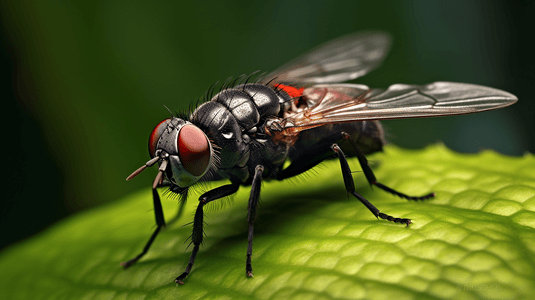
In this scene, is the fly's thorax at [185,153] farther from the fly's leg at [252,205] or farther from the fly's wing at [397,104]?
the fly's wing at [397,104]

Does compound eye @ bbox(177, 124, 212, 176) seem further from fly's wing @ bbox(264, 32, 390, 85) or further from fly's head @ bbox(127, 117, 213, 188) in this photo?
fly's wing @ bbox(264, 32, 390, 85)

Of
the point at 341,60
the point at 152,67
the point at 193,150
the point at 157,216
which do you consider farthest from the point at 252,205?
the point at 152,67

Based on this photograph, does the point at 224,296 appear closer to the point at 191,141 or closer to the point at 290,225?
the point at 290,225

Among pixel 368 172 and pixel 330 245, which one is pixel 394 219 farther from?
pixel 368 172

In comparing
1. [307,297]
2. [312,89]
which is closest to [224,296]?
[307,297]

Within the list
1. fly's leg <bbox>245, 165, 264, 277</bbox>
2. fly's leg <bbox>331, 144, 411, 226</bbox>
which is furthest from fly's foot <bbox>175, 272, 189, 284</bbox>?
fly's leg <bbox>331, 144, 411, 226</bbox>

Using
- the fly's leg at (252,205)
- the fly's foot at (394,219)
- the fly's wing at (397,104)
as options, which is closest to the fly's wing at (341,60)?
the fly's wing at (397,104)
